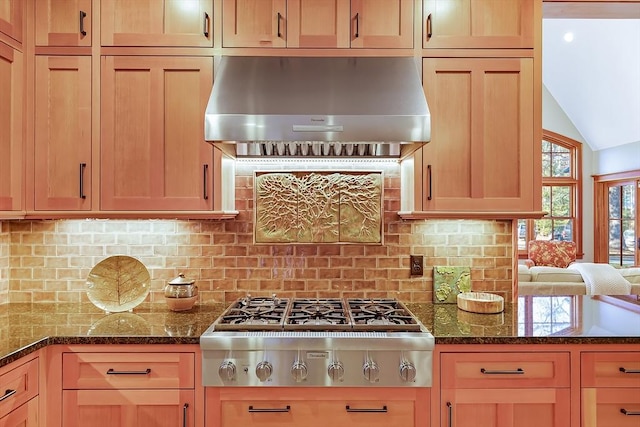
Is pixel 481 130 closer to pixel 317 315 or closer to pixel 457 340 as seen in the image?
pixel 457 340

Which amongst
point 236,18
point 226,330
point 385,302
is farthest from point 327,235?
point 236,18

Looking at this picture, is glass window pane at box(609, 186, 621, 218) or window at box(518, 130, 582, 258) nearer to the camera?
glass window pane at box(609, 186, 621, 218)

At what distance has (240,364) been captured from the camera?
1.82 metres

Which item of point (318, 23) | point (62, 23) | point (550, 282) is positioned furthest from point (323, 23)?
point (550, 282)

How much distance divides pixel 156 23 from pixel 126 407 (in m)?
→ 1.78

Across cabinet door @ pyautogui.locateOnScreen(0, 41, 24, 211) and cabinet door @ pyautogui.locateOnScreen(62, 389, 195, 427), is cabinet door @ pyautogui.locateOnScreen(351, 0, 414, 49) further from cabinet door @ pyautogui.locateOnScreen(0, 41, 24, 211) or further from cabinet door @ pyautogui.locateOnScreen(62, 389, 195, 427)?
cabinet door @ pyautogui.locateOnScreen(62, 389, 195, 427)

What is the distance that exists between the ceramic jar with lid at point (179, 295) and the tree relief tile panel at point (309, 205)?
0.45 metres

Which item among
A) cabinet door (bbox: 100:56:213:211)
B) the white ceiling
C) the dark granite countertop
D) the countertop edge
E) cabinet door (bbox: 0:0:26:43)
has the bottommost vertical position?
the countertop edge

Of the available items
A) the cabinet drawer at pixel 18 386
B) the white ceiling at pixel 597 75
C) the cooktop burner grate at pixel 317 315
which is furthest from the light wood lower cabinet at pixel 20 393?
the white ceiling at pixel 597 75

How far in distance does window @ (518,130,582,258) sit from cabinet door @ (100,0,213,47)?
7.46 meters

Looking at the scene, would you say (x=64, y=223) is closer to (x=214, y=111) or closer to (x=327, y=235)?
(x=214, y=111)

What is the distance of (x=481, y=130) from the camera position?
2.20 metres

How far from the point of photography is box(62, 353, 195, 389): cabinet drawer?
1.83 metres

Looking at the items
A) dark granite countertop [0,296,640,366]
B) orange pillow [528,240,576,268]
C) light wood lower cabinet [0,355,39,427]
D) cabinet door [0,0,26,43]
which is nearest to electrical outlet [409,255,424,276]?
dark granite countertop [0,296,640,366]
